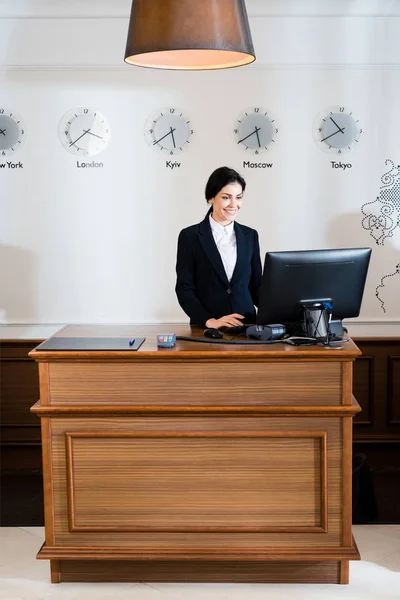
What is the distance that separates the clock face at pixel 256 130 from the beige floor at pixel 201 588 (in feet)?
9.23

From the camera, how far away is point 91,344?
3887 millimetres

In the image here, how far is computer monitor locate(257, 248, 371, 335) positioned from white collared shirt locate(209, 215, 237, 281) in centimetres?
74

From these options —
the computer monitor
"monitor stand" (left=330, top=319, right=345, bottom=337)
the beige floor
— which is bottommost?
the beige floor

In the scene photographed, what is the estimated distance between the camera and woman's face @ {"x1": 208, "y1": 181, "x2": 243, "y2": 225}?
4.38m

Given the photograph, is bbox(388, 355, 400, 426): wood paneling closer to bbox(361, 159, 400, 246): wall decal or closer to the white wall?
the white wall

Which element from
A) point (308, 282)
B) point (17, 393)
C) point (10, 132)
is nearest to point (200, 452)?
point (308, 282)

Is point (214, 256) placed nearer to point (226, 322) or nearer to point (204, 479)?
point (226, 322)

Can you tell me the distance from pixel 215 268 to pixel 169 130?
1.61 metres

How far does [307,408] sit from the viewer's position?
148 inches

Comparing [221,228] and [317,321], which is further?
[221,228]

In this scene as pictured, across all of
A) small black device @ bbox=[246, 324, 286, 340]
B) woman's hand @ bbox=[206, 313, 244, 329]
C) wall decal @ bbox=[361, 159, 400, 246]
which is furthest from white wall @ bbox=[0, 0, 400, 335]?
small black device @ bbox=[246, 324, 286, 340]

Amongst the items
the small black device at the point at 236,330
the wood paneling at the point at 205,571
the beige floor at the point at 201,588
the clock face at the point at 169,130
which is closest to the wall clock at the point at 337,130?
the clock face at the point at 169,130

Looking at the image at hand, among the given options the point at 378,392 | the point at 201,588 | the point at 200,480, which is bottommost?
the point at 201,588

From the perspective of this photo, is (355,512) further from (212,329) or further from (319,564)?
(212,329)
